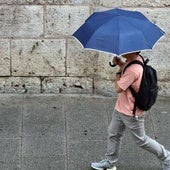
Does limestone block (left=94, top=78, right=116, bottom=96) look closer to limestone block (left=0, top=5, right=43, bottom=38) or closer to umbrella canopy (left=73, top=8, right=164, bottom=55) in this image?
limestone block (left=0, top=5, right=43, bottom=38)

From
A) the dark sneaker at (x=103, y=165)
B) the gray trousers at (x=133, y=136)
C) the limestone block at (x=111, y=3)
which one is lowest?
the dark sneaker at (x=103, y=165)

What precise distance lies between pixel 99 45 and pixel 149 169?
4.78ft

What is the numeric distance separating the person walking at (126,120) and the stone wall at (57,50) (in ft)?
5.25

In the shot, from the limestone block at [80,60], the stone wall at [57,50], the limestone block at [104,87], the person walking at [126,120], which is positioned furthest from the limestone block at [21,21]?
the person walking at [126,120]

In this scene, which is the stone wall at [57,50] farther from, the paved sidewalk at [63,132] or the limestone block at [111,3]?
the paved sidewalk at [63,132]

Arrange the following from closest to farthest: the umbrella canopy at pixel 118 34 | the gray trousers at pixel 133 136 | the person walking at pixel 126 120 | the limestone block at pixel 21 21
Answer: the umbrella canopy at pixel 118 34 → the person walking at pixel 126 120 → the gray trousers at pixel 133 136 → the limestone block at pixel 21 21

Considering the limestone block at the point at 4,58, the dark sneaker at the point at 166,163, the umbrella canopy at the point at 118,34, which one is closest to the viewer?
the umbrella canopy at the point at 118,34

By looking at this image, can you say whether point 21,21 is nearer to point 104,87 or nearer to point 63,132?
point 104,87

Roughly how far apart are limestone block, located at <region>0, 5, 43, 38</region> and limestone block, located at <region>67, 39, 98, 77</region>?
399mm

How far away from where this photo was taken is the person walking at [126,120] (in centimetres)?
462

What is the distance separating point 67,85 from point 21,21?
36.0 inches

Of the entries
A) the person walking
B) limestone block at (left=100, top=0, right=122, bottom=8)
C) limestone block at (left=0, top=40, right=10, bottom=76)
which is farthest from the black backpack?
limestone block at (left=0, top=40, right=10, bottom=76)

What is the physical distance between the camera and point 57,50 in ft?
21.1

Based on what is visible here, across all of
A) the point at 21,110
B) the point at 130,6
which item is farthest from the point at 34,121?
the point at 130,6
